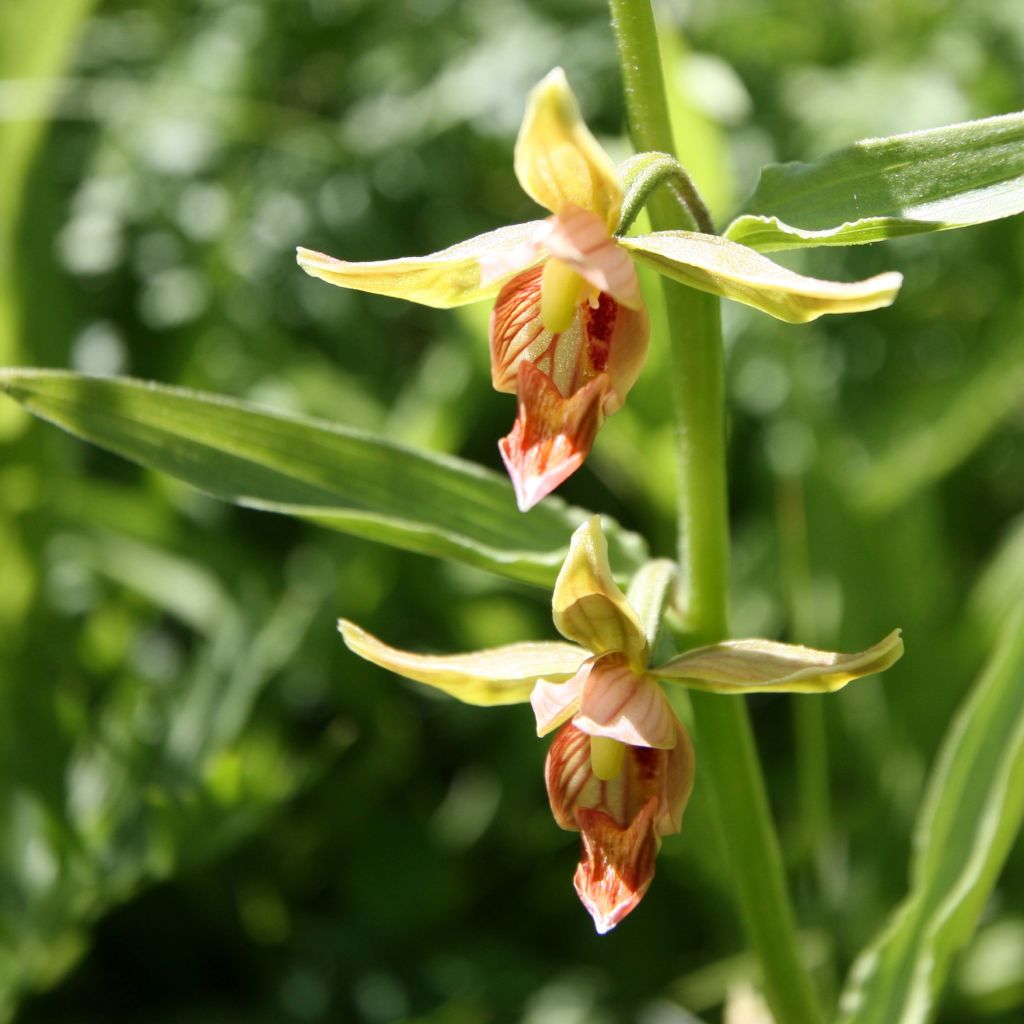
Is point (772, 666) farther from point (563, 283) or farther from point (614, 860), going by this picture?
point (563, 283)

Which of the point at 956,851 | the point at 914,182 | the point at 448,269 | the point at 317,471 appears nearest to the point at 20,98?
the point at 317,471

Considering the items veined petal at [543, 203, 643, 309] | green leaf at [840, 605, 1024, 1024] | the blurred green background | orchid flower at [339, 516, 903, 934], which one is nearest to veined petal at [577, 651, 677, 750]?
orchid flower at [339, 516, 903, 934]

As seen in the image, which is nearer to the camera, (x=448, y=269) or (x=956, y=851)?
(x=448, y=269)

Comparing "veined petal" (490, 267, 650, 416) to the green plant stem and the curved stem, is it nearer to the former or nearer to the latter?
the curved stem

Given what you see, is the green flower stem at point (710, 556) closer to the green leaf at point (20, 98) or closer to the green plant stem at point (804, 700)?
the green plant stem at point (804, 700)

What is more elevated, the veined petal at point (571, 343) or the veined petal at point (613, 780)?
the veined petal at point (571, 343)

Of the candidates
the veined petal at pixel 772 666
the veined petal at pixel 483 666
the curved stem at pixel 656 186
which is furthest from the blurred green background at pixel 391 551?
the curved stem at pixel 656 186

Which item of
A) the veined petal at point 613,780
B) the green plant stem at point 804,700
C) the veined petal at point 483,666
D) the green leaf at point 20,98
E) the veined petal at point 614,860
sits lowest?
the green plant stem at point 804,700
